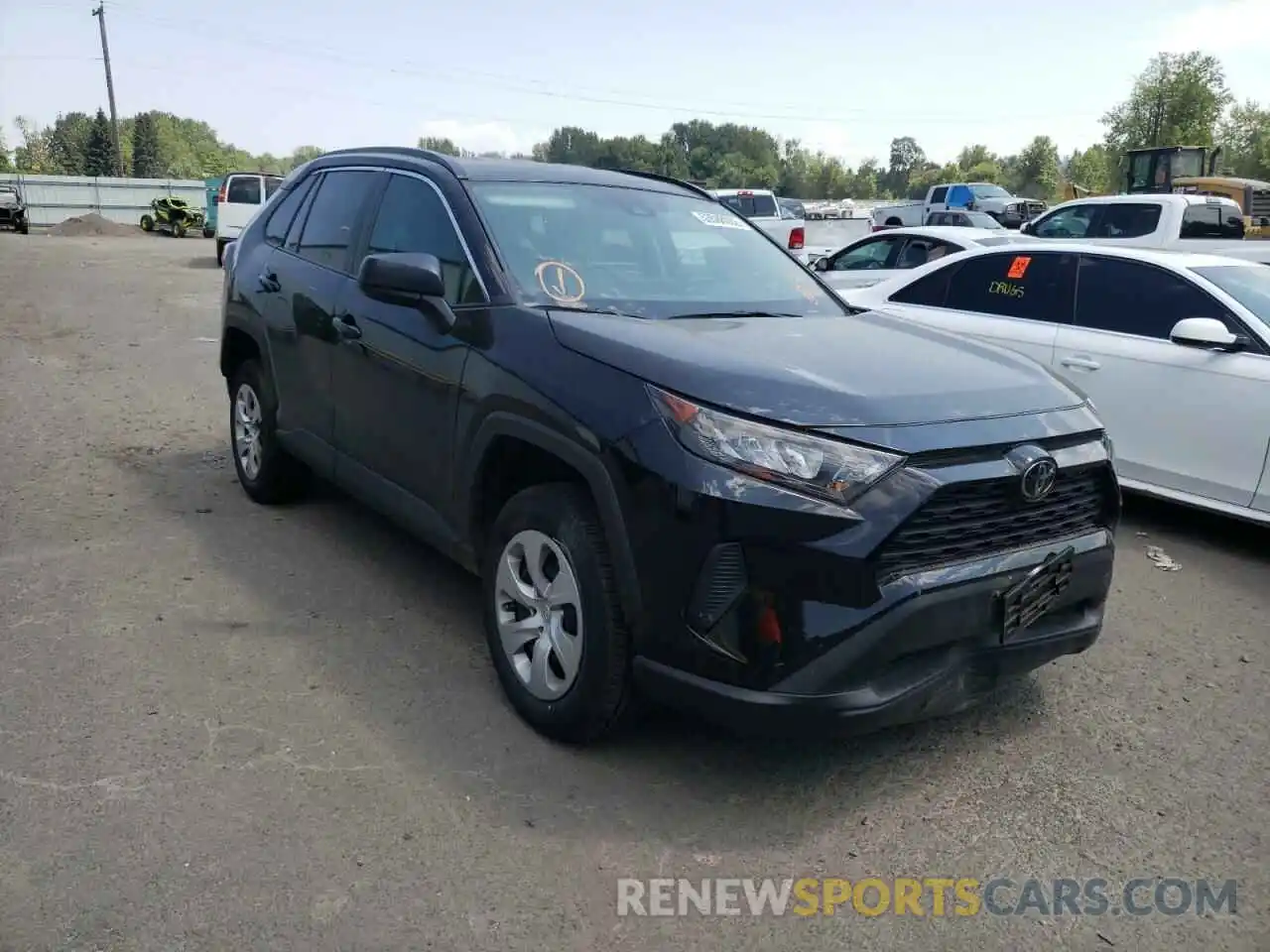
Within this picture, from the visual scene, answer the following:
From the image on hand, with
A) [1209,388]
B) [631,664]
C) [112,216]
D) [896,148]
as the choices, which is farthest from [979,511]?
[896,148]

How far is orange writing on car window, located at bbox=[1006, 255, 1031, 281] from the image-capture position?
668cm

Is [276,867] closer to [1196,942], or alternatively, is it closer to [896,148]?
[1196,942]

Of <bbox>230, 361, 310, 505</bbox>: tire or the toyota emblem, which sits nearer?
the toyota emblem

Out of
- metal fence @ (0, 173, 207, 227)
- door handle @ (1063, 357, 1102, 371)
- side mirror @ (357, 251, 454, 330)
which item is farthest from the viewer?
metal fence @ (0, 173, 207, 227)

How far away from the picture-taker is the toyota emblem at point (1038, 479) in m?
2.97

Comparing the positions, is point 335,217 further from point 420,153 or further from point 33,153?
point 33,153

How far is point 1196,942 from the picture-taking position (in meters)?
2.55

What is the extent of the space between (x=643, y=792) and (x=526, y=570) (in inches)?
30.9

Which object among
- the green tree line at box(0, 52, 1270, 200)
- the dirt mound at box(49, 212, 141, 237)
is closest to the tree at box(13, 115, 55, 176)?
the green tree line at box(0, 52, 1270, 200)

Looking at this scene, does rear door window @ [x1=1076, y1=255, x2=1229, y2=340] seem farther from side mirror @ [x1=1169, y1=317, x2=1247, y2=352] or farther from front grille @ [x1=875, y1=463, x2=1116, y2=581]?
front grille @ [x1=875, y1=463, x2=1116, y2=581]

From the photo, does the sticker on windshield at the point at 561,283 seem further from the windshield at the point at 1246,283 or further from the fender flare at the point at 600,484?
the windshield at the point at 1246,283

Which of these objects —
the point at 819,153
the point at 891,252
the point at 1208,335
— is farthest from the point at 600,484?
the point at 819,153

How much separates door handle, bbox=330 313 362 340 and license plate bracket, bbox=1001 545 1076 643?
272cm

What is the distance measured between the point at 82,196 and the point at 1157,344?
4877 centimetres
